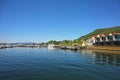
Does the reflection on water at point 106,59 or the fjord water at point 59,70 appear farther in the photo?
the reflection on water at point 106,59

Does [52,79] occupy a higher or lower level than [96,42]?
lower

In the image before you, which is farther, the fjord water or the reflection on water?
the reflection on water

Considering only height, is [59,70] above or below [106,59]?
below

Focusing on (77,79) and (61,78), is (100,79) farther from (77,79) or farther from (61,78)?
(61,78)

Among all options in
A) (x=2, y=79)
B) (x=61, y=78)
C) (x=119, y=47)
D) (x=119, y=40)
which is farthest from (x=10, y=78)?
(x=119, y=40)

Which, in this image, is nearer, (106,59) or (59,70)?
(59,70)

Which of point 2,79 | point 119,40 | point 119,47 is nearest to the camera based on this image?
point 2,79

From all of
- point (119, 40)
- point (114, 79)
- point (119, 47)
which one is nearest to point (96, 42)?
point (119, 40)

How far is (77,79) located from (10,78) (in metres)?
11.4

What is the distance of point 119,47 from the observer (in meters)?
89.1

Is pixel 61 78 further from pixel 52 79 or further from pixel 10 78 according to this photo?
pixel 10 78

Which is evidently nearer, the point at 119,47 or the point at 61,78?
the point at 61,78

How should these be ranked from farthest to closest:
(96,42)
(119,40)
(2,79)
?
(96,42) → (119,40) → (2,79)

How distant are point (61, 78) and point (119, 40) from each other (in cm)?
8504
